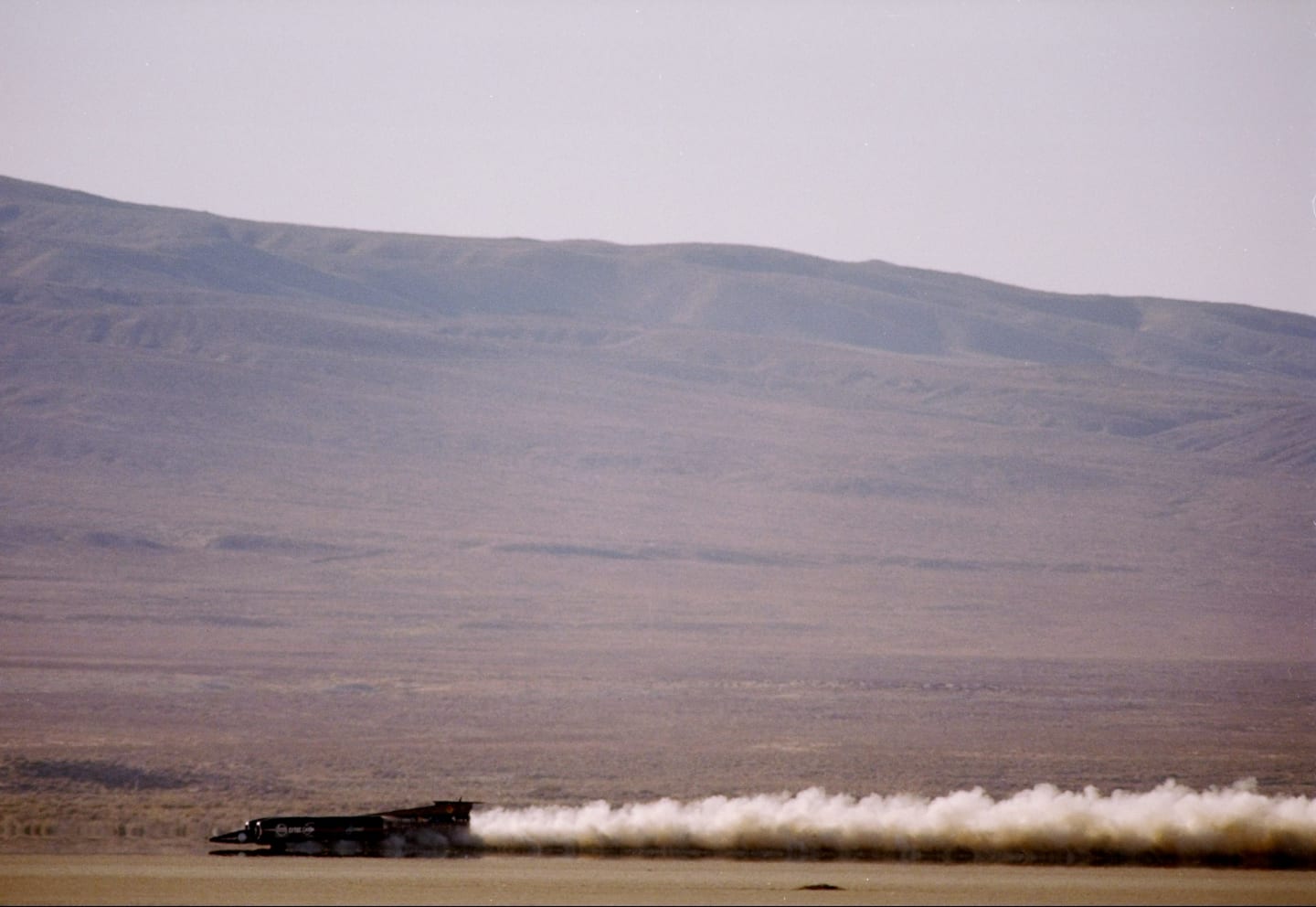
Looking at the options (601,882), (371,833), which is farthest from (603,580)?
(601,882)

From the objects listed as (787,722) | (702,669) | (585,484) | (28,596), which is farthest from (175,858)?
(585,484)

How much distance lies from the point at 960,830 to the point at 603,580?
8919 cm

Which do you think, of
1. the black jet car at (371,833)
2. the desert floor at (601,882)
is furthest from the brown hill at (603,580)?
the desert floor at (601,882)

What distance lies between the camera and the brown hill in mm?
68750

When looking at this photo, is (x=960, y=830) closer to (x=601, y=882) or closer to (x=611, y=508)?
(x=601, y=882)

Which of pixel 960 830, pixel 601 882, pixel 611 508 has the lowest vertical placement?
pixel 601 882

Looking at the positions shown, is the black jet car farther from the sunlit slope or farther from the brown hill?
the sunlit slope

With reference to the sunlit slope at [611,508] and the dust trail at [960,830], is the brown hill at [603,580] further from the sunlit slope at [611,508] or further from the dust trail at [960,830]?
the dust trail at [960,830]

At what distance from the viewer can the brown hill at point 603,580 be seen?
68.8 meters

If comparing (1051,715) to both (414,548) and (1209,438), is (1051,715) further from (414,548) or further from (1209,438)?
(1209,438)

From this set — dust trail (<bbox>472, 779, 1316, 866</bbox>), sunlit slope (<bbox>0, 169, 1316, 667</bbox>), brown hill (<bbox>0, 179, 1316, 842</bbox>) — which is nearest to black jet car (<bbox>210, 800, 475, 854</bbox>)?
A: dust trail (<bbox>472, 779, 1316, 866</bbox>)

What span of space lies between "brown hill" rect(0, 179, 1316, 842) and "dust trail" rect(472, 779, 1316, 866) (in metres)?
→ 15.2

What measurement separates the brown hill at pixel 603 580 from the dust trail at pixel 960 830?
15215 mm

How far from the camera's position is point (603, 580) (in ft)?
417
